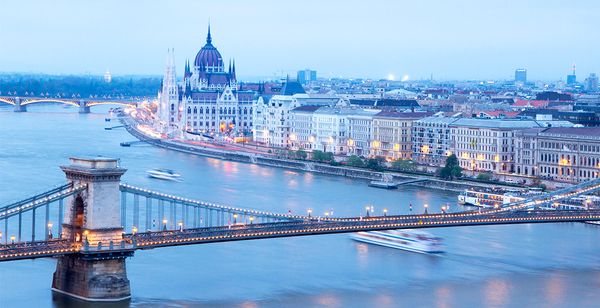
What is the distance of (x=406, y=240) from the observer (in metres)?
26.9

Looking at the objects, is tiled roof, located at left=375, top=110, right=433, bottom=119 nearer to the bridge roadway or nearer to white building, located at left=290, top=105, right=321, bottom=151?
white building, located at left=290, top=105, right=321, bottom=151

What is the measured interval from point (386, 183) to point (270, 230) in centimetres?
1747

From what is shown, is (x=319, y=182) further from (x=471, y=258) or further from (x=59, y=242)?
(x=59, y=242)

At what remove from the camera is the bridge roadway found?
20.6 m

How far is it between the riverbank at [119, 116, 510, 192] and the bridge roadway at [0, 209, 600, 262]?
39.4 feet

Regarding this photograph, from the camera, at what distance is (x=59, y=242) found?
2098cm

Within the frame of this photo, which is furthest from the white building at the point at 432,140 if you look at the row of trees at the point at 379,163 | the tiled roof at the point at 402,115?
the row of trees at the point at 379,163

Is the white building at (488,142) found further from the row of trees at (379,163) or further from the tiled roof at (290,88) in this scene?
the tiled roof at (290,88)

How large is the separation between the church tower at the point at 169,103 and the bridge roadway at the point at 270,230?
3856cm

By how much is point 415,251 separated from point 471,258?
1170 mm

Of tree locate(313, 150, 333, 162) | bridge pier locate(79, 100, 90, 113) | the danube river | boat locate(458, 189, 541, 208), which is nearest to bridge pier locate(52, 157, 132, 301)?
the danube river

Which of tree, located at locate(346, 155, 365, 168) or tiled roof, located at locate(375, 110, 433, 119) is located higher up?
tiled roof, located at locate(375, 110, 433, 119)

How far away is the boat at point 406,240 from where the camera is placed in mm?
26350

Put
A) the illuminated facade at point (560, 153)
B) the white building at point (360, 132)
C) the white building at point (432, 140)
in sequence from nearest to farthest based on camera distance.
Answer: the illuminated facade at point (560, 153)
the white building at point (432, 140)
the white building at point (360, 132)
